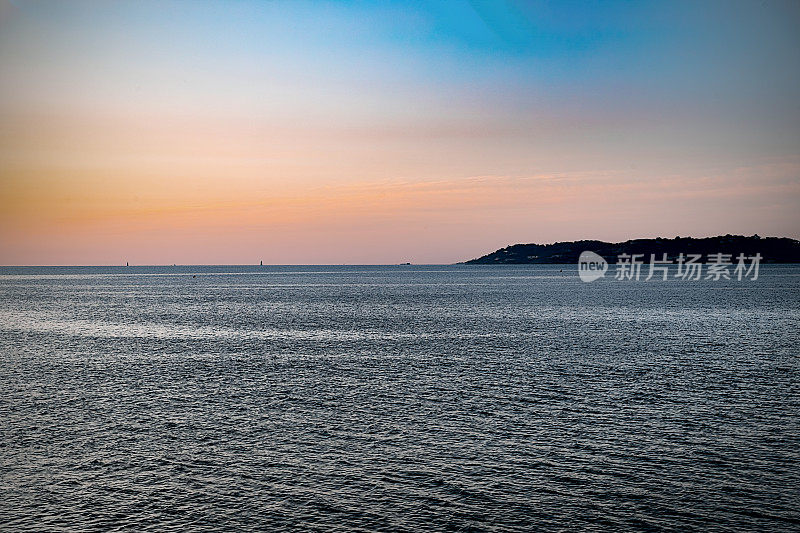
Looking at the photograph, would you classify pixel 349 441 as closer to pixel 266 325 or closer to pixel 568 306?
pixel 266 325

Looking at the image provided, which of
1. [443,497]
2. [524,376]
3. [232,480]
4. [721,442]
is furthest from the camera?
[524,376]

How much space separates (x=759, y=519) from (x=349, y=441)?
61.9 feet

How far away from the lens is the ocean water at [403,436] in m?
25.2

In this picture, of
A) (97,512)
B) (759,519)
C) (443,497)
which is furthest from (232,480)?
(759,519)

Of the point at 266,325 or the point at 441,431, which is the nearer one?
the point at 441,431

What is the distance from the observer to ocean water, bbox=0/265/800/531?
25.2 meters

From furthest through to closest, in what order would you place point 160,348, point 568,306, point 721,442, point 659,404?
1. point 568,306
2. point 160,348
3. point 659,404
4. point 721,442

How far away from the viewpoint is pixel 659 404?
42.3 meters

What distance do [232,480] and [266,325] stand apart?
71.8 metres

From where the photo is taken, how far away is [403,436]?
35094 millimetres

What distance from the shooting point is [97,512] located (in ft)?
82.6

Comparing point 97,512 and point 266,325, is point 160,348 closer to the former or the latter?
point 266,325

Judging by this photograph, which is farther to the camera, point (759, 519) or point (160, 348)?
point (160, 348)

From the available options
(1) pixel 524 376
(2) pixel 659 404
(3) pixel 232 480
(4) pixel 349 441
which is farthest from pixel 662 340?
(3) pixel 232 480
